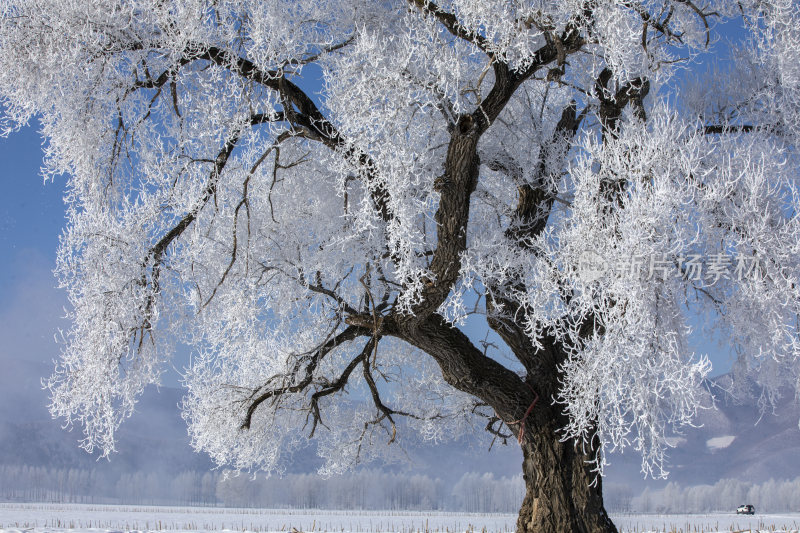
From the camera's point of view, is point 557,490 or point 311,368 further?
point 311,368

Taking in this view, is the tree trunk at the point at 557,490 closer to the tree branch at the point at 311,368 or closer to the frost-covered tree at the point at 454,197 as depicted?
the frost-covered tree at the point at 454,197

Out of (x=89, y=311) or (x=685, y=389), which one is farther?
(x=89, y=311)

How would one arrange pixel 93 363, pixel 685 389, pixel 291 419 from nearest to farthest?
pixel 685 389, pixel 93 363, pixel 291 419

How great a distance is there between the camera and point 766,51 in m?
7.37

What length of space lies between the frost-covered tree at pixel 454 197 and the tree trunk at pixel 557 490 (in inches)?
0.9

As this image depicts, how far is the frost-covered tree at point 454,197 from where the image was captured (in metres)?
5.83

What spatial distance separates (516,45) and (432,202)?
157cm

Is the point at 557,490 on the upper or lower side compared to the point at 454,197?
lower

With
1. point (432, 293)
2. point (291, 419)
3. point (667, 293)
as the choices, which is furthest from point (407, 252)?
point (291, 419)

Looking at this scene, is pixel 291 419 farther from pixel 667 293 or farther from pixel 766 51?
pixel 766 51

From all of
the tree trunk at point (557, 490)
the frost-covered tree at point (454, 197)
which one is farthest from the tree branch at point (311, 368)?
the tree trunk at point (557, 490)

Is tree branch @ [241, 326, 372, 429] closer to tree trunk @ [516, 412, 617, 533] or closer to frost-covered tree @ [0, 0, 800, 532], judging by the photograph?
frost-covered tree @ [0, 0, 800, 532]

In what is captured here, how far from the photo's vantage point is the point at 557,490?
684cm

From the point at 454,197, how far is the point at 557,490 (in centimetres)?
319
